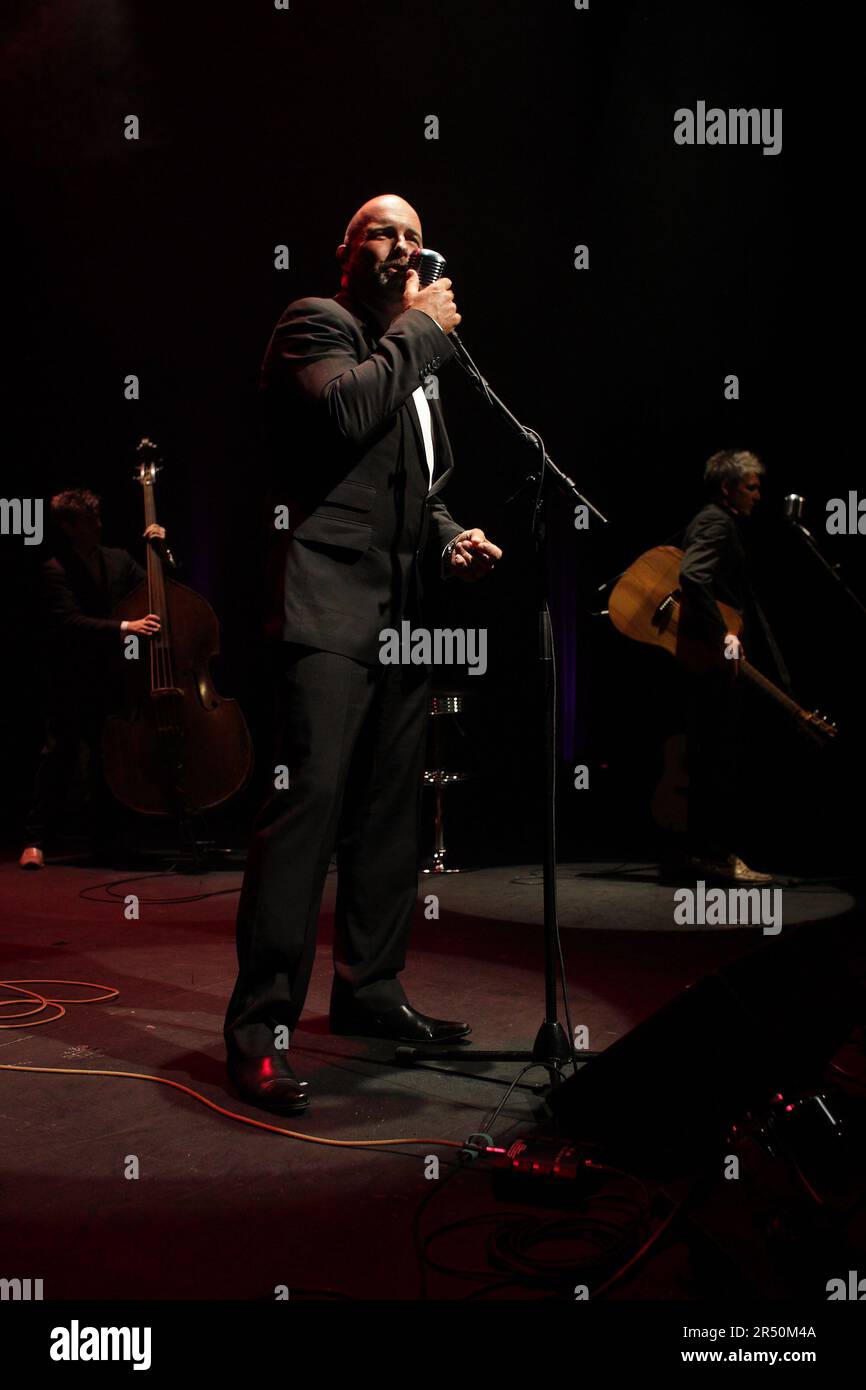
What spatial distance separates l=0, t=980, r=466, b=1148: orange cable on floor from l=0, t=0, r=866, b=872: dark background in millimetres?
3269

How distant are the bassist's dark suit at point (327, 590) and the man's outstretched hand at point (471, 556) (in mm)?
92

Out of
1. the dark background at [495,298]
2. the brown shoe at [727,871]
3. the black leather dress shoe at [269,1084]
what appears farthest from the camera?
the dark background at [495,298]

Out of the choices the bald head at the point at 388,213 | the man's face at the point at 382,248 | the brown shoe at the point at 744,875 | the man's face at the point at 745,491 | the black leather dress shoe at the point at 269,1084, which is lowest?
the brown shoe at the point at 744,875

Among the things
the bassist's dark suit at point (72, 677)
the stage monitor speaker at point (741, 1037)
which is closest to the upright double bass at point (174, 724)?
the bassist's dark suit at point (72, 677)

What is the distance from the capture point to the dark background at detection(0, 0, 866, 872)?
18.5 feet

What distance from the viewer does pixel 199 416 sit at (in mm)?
7035

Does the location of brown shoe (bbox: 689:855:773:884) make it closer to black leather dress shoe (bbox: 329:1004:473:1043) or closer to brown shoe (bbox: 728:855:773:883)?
brown shoe (bbox: 728:855:773:883)

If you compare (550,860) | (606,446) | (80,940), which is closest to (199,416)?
(606,446)

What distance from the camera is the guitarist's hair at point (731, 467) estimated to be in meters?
4.97

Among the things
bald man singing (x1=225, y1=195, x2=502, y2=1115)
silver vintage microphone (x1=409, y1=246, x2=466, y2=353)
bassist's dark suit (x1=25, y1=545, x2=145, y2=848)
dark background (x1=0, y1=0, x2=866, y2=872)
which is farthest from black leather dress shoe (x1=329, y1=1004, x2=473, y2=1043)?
dark background (x1=0, y1=0, x2=866, y2=872)

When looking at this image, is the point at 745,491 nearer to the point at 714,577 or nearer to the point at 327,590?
the point at 714,577

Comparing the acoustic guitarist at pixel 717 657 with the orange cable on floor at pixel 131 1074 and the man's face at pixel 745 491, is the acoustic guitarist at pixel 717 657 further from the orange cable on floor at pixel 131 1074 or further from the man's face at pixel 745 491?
the orange cable on floor at pixel 131 1074
